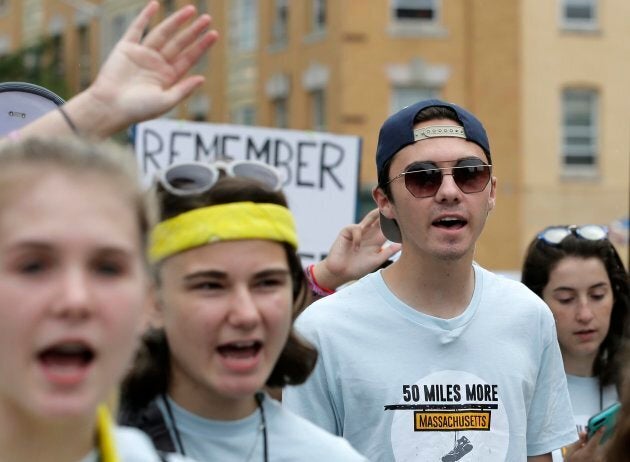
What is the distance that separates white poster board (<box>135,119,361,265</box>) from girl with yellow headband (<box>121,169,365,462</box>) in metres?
6.21

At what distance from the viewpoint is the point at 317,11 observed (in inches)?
1262

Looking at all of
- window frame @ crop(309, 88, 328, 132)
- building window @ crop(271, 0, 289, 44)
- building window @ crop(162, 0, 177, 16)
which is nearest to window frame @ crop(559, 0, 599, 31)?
window frame @ crop(309, 88, 328, 132)

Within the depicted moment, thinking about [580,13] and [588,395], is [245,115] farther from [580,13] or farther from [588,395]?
[588,395]

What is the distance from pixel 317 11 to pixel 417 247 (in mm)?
27838

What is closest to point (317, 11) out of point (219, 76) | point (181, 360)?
point (219, 76)

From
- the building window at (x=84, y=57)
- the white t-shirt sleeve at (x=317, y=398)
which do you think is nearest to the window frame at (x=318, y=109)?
the building window at (x=84, y=57)

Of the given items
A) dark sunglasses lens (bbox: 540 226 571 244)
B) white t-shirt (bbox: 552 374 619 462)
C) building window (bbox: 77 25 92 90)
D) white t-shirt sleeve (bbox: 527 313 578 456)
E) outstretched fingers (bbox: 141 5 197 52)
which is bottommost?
white t-shirt (bbox: 552 374 619 462)

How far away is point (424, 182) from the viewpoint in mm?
4738

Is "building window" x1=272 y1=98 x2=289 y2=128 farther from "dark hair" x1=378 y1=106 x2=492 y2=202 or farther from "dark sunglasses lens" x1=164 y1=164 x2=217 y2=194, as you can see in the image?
"dark sunglasses lens" x1=164 y1=164 x2=217 y2=194

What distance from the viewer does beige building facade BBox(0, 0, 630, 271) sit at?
3000 cm

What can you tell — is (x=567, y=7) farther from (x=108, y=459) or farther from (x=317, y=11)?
(x=108, y=459)

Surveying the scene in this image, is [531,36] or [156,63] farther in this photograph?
[531,36]

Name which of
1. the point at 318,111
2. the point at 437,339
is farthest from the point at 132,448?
the point at 318,111

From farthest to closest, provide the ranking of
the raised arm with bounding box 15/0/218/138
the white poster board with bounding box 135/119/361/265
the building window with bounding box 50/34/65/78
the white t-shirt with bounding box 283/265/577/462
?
1. the building window with bounding box 50/34/65/78
2. the white poster board with bounding box 135/119/361/265
3. the white t-shirt with bounding box 283/265/577/462
4. the raised arm with bounding box 15/0/218/138
